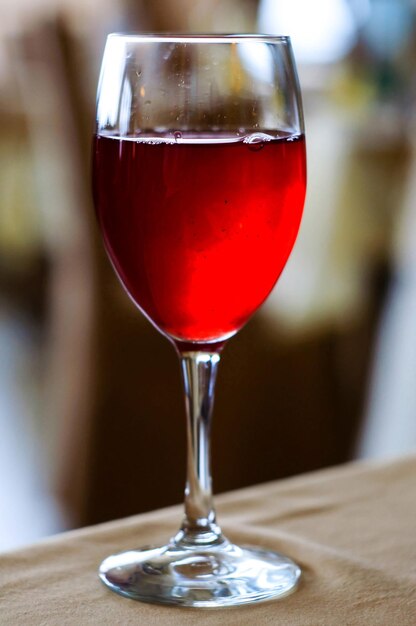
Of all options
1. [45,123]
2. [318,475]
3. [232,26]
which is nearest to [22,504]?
[45,123]

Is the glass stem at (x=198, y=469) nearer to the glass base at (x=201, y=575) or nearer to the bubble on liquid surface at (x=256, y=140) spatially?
the glass base at (x=201, y=575)

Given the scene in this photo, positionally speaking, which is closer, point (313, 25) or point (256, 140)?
point (256, 140)

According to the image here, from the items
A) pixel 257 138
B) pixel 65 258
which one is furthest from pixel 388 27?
pixel 257 138

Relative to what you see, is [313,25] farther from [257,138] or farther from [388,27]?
[257,138]

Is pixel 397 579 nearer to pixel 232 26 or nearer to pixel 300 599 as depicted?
pixel 300 599

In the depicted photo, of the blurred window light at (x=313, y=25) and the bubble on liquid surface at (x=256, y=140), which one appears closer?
the bubble on liquid surface at (x=256, y=140)

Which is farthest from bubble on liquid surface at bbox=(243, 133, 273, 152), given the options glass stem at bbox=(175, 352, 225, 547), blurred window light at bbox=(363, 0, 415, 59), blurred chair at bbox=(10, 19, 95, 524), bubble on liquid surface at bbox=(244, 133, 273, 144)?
blurred window light at bbox=(363, 0, 415, 59)

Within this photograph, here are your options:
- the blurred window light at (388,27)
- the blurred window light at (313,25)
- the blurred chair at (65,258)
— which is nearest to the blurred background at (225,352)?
the blurred chair at (65,258)
